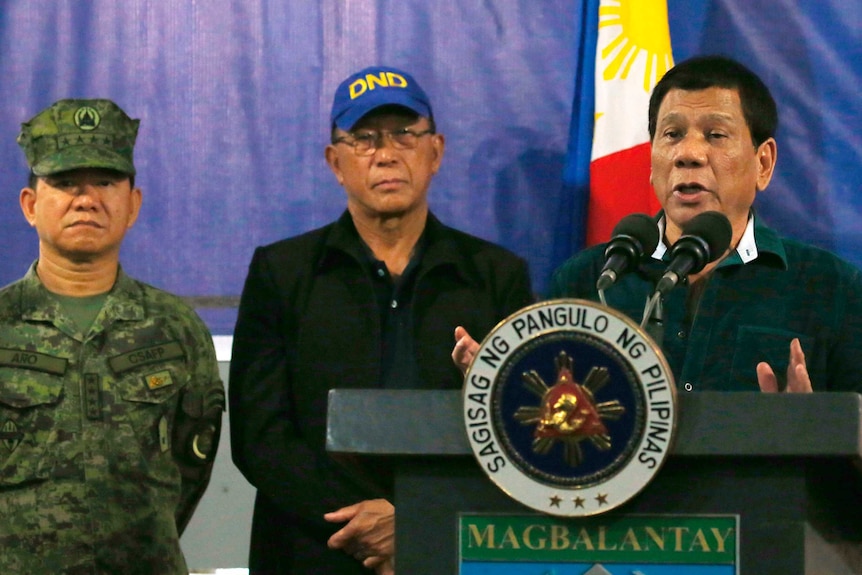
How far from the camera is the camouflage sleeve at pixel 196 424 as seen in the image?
96.3 inches

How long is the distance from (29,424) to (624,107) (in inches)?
57.5

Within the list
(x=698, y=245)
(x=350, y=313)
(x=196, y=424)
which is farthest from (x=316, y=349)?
(x=698, y=245)

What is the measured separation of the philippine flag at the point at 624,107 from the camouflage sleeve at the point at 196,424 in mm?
952

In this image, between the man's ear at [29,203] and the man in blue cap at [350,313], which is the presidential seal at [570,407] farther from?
the man's ear at [29,203]

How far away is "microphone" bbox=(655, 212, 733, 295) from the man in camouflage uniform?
120cm

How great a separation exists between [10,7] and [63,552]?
5.01 feet

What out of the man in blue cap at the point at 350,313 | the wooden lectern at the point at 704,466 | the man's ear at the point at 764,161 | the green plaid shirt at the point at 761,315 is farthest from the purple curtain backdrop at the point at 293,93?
the wooden lectern at the point at 704,466

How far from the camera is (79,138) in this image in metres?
2.50

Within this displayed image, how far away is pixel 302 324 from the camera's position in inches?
96.4

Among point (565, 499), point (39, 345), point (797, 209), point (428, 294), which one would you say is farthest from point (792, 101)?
point (565, 499)

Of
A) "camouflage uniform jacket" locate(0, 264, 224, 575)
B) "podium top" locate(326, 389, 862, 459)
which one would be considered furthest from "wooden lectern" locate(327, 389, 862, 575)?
"camouflage uniform jacket" locate(0, 264, 224, 575)

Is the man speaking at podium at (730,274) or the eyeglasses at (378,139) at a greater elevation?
the eyeglasses at (378,139)

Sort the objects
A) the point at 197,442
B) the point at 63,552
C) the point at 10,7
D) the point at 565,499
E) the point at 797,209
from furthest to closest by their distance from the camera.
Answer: the point at 10,7 < the point at 797,209 < the point at 197,442 < the point at 63,552 < the point at 565,499

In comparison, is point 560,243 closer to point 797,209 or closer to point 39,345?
point 797,209
